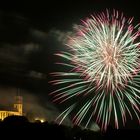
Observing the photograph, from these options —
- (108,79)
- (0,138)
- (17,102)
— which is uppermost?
(17,102)

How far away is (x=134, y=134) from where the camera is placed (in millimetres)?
55906

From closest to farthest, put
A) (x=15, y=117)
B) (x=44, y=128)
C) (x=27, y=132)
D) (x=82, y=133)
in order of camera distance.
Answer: (x=27, y=132)
(x=15, y=117)
(x=44, y=128)
(x=82, y=133)

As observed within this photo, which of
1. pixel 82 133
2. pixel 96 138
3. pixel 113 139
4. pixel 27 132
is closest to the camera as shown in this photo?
pixel 27 132

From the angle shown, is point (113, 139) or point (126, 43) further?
point (113, 139)

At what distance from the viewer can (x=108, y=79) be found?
139 feet

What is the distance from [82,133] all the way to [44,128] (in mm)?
32621

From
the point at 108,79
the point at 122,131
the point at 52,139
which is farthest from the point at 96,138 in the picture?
the point at 52,139

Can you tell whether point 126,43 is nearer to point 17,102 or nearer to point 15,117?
point 15,117

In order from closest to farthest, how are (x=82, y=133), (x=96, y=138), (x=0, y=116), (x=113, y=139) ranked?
1. (x=113, y=139)
2. (x=96, y=138)
3. (x=82, y=133)
4. (x=0, y=116)

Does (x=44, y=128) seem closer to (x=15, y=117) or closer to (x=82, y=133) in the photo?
(x=15, y=117)

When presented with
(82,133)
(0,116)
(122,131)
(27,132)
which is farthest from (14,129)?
(0,116)

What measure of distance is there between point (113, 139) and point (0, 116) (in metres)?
67.3

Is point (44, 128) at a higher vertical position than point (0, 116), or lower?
lower

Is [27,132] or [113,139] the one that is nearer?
[27,132]
